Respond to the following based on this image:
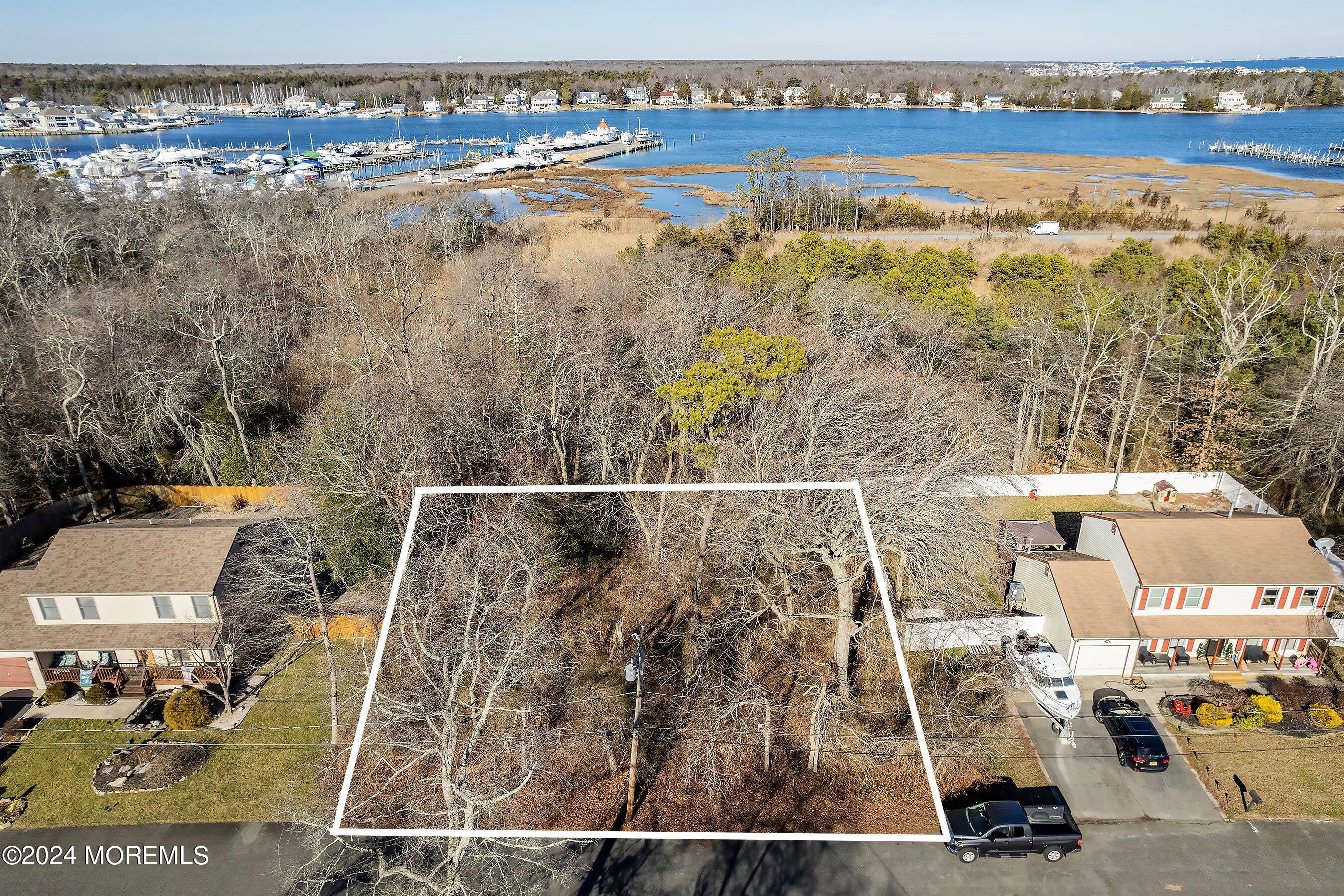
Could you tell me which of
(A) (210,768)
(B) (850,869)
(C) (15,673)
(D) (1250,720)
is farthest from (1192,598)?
(C) (15,673)

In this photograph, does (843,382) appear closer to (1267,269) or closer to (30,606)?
(30,606)

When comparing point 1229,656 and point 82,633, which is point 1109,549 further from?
point 82,633

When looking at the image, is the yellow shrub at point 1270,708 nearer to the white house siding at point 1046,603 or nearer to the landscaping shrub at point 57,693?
the white house siding at point 1046,603

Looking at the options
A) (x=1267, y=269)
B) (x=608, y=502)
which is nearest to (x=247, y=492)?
(x=608, y=502)

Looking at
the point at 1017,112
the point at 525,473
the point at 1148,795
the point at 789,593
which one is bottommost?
the point at 1148,795

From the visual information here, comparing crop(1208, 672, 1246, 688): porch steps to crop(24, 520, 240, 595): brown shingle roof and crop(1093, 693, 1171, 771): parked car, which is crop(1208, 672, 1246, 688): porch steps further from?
crop(24, 520, 240, 595): brown shingle roof

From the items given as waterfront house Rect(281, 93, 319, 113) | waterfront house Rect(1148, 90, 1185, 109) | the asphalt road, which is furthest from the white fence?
waterfront house Rect(281, 93, 319, 113)

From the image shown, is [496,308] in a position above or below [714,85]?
below
